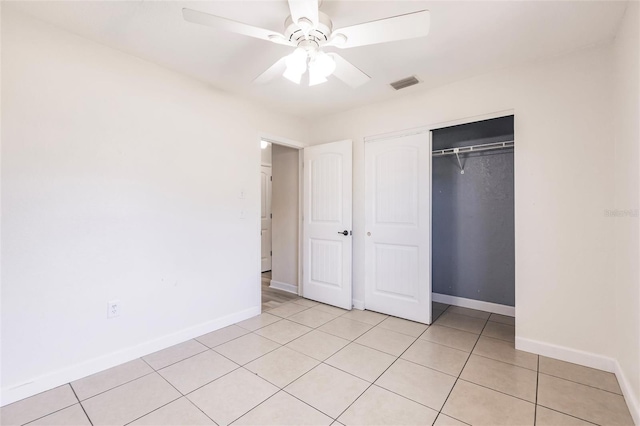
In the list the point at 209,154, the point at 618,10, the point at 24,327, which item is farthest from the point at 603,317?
the point at 24,327

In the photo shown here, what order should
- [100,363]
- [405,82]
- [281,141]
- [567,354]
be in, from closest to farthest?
[100,363] < [567,354] < [405,82] < [281,141]

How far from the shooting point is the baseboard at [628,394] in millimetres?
1589

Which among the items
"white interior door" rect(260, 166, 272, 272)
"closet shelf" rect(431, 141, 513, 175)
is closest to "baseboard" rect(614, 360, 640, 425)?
"closet shelf" rect(431, 141, 513, 175)

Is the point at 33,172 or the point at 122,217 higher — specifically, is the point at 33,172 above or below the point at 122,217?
above

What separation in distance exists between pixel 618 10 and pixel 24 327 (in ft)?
13.9

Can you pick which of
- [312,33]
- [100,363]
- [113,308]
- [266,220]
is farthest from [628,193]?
[266,220]

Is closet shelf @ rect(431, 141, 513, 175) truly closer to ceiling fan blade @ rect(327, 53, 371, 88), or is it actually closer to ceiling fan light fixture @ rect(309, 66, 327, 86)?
ceiling fan blade @ rect(327, 53, 371, 88)

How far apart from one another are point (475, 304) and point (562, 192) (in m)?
1.78

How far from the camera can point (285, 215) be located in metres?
4.32

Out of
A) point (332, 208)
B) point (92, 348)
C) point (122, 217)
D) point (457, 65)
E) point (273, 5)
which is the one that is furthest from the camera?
point (332, 208)

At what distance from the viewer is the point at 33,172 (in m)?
1.88

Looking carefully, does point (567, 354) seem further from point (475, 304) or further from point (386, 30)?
point (386, 30)

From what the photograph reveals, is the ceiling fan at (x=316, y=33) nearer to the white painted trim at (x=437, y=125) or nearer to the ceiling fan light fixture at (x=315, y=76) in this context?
the ceiling fan light fixture at (x=315, y=76)

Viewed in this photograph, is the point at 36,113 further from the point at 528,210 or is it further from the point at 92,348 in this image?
the point at 528,210
